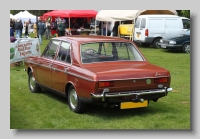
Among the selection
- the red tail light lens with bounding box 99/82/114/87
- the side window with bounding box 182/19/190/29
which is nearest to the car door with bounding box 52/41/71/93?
the red tail light lens with bounding box 99/82/114/87

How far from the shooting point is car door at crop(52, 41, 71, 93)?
8164mm

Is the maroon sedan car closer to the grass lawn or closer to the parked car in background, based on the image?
the grass lawn

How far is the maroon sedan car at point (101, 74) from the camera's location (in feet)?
23.5

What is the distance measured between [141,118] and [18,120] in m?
2.31

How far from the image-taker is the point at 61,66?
326 inches

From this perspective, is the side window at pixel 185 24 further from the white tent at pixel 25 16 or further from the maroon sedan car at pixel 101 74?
the white tent at pixel 25 16

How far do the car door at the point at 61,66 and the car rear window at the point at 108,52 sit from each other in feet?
1.34

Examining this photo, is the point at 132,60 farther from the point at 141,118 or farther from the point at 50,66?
the point at 50,66

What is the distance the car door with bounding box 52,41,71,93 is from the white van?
15911mm

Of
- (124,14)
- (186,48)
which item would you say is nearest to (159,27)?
(186,48)

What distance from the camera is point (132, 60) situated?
8242mm

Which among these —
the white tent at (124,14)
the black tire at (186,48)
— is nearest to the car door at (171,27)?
the white tent at (124,14)

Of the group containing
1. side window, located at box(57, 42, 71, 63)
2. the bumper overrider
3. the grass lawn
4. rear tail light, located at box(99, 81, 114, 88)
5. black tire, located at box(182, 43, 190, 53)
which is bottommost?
the grass lawn

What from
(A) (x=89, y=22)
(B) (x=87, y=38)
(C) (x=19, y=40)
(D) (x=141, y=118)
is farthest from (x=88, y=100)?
(A) (x=89, y=22)
